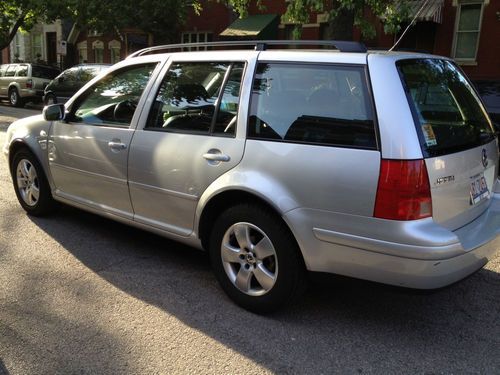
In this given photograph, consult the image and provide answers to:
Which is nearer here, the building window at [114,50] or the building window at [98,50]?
the building window at [114,50]

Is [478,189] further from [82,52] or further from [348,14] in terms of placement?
[82,52]

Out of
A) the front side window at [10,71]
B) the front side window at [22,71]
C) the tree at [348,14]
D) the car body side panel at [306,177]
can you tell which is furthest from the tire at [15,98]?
the car body side panel at [306,177]

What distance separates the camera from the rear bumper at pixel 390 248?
277cm

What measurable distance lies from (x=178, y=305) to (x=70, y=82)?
15.8m

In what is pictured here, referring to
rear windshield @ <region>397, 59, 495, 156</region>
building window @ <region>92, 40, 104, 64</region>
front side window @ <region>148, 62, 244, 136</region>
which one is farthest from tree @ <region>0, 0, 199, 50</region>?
rear windshield @ <region>397, 59, 495, 156</region>

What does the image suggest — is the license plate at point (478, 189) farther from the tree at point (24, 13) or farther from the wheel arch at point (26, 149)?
the tree at point (24, 13)

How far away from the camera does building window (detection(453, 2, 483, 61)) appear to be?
50.6 ft

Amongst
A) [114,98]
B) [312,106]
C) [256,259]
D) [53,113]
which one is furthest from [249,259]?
[53,113]

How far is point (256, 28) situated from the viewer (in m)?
18.8

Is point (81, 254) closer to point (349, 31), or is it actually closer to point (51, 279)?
point (51, 279)

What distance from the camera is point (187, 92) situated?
385 centimetres

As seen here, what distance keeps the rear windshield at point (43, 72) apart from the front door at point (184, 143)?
18193 millimetres

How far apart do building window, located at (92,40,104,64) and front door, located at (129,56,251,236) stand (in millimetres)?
24467

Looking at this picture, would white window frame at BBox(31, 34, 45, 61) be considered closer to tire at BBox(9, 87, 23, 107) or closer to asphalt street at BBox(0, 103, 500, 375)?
tire at BBox(9, 87, 23, 107)
